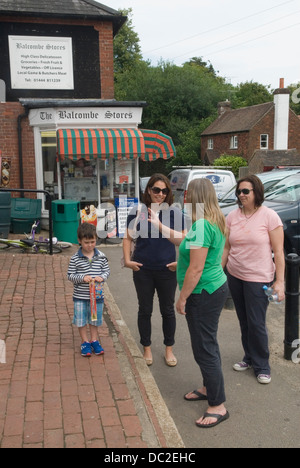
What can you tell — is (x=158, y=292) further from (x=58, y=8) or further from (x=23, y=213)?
(x=58, y=8)

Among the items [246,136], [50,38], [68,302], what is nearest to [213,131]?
[246,136]

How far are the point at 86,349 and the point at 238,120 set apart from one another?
40.3 m

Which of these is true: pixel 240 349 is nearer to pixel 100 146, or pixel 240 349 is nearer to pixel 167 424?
pixel 167 424

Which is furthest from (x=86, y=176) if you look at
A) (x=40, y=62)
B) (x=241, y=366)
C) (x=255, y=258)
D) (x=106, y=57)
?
(x=255, y=258)

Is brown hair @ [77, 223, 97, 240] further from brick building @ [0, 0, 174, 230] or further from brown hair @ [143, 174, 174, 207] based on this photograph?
brick building @ [0, 0, 174, 230]

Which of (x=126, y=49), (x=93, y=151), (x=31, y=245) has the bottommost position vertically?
(x=31, y=245)

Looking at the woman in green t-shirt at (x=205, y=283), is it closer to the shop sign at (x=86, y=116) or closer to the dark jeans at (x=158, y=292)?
the dark jeans at (x=158, y=292)

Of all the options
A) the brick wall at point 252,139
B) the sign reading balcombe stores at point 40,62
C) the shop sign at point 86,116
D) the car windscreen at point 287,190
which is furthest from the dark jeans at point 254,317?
the brick wall at point 252,139

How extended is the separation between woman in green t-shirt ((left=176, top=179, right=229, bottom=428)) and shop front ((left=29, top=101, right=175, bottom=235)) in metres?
8.10

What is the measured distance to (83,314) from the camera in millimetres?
4457

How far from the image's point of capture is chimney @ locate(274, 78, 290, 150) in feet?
128

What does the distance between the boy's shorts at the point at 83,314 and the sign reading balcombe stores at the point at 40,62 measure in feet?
35.9

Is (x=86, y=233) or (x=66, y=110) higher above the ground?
(x=66, y=110)

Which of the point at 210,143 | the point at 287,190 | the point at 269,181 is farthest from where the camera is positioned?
the point at 210,143
